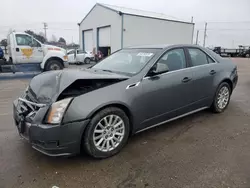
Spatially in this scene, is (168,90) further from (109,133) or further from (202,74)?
(109,133)

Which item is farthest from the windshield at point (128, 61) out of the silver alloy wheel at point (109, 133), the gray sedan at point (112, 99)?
the silver alloy wheel at point (109, 133)

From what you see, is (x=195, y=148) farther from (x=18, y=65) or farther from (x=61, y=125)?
(x=18, y=65)

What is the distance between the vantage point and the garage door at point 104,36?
24.4m

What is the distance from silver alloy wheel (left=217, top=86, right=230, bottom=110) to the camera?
15.0ft

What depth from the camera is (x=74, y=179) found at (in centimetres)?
244

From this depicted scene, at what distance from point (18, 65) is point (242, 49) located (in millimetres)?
40489

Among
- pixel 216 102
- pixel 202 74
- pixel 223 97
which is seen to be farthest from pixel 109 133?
pixel 223 97

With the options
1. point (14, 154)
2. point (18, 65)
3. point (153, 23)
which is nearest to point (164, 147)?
point (14, 154)

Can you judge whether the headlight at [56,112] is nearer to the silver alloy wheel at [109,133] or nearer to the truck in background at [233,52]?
→ the silver alloy wheel at [109,133]

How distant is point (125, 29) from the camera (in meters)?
22.2

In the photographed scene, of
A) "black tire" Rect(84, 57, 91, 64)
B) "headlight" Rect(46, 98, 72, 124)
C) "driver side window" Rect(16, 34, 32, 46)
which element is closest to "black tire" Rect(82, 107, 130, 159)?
"headlight" Rect(46, 98, 72, 124)

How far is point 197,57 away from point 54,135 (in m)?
3.00

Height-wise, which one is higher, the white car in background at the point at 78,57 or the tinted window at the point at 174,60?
the tinted window at the point at 174,60

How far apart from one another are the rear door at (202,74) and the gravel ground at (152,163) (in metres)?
0.60
